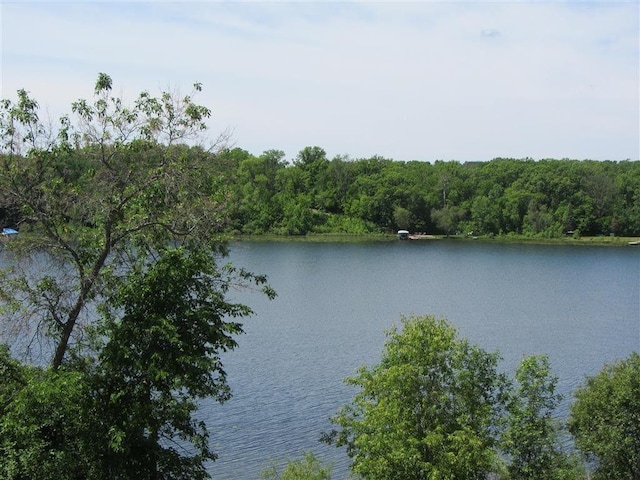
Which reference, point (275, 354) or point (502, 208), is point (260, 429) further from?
point (502, 208)

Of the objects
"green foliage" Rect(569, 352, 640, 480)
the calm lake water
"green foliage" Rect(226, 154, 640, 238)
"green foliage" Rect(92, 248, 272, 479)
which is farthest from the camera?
"green foliage" Rect(226, 154, 640, 238)

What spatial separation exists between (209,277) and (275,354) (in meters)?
20.2

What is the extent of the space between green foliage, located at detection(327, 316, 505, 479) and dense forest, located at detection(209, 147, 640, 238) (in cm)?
8910

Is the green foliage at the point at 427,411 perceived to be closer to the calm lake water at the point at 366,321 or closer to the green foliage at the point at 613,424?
the green foliage at the point at 613,424

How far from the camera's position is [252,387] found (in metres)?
30.0

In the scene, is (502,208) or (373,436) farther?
(502,208)

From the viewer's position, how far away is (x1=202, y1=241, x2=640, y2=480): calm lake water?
26.3 metres

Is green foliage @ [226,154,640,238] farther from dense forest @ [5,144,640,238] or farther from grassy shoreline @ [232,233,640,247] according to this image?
grassy shoreline @ [232,233,640,247]

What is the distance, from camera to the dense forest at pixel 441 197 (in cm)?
11850

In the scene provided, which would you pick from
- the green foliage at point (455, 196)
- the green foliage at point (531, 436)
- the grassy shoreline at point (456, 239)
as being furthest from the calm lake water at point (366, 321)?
the green foliage at point (455, 196)

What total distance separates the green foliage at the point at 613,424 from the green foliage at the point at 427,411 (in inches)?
122

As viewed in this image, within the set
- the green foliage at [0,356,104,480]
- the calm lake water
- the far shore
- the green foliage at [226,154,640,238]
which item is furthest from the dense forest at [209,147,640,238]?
the green foliage at [0,356,104,480]

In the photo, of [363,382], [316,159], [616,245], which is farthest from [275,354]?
[316,159]

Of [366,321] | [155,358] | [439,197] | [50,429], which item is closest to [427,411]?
[155,358]
